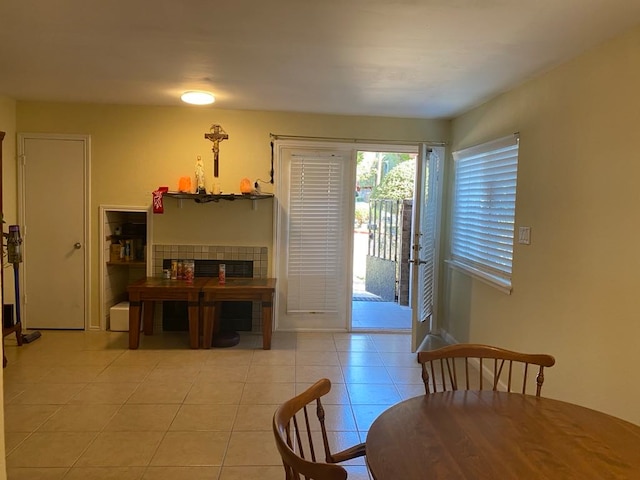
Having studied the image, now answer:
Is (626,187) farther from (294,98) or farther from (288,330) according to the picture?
(288,330)

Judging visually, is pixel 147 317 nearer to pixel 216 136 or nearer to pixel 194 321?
pixel 194 321

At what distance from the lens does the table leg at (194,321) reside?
165 inches

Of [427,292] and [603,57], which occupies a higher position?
[603,57]

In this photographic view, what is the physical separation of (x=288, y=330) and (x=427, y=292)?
1508mm

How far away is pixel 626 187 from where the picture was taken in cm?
226

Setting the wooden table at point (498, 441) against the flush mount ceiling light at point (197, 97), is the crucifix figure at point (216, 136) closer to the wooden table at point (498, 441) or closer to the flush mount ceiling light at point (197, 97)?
the flush mount ceiling light at point (197, 97)

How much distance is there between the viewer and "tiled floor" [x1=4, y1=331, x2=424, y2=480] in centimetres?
242

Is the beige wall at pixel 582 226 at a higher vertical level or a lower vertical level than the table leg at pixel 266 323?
higher

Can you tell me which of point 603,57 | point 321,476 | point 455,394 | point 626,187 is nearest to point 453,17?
point 603,57

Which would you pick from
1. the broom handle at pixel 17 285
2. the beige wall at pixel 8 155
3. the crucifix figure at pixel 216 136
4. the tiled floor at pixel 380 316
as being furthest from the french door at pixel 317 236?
the beige wall at pixel 8 155

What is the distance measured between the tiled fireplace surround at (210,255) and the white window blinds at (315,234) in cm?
30

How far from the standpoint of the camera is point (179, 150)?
182 inches

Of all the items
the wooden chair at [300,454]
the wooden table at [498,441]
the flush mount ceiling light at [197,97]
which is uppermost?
the flush mount ceiling light at [197,97]

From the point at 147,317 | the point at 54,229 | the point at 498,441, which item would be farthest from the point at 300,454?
the point at 54,229
